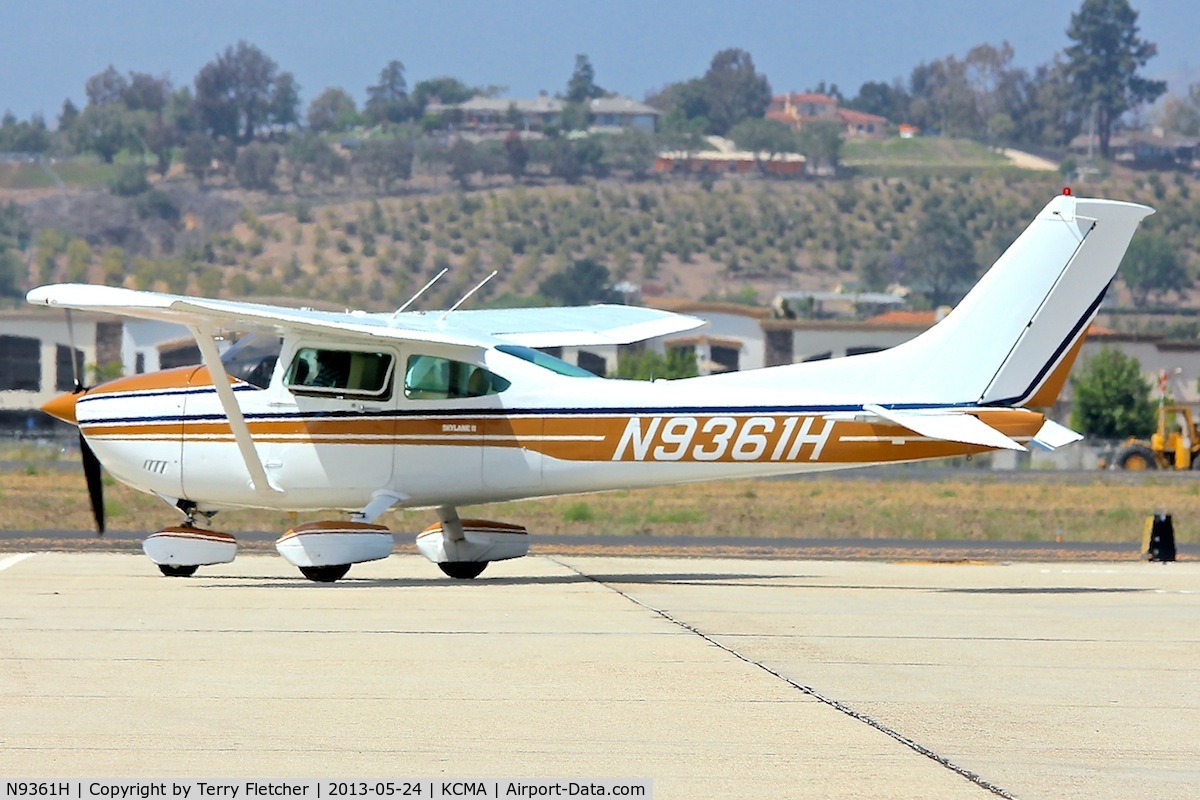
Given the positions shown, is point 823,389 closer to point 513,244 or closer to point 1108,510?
point 1108,510

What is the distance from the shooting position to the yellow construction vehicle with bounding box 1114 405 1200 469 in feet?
179

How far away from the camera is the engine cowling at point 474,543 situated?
55.3 ft

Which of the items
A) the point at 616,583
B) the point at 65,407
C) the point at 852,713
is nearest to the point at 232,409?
the point at 65,407

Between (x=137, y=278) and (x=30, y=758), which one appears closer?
(x=30, y=758)

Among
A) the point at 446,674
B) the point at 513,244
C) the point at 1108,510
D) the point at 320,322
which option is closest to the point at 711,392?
the point at 320,322

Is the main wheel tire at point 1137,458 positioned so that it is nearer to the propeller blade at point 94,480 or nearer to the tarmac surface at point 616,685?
the tarmac surface at point 616,685

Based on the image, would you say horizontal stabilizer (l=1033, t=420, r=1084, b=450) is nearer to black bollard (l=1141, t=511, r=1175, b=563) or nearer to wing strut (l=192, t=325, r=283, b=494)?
black bollard (l=1141, t=511, r=1175, b=563)

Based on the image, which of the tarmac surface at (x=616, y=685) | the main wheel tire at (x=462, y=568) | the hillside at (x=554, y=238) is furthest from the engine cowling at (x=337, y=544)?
the hillside at (x=554, y=238)

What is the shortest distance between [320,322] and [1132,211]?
6983 millimetres

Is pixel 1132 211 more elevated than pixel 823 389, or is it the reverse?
pixel 1132 211

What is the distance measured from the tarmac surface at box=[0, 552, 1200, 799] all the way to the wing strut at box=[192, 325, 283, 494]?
0.99 m

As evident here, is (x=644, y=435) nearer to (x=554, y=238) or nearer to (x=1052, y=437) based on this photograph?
(x=1052, y=437)

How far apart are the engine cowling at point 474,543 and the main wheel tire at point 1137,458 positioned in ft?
140

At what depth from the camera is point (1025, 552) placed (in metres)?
23.3
